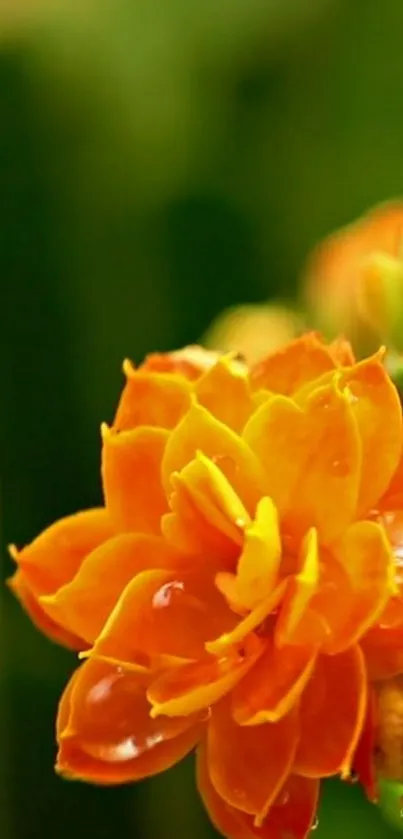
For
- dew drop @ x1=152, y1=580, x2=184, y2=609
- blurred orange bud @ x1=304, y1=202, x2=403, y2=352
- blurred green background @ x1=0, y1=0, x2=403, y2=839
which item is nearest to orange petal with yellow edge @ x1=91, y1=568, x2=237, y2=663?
dew drop @ x1=152, y1=580, x2=184, y2=609

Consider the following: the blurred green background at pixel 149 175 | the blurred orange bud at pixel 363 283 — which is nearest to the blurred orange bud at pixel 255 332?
the blurred orange bud at pixel 363 283

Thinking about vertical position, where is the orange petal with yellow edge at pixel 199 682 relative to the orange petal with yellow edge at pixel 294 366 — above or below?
below

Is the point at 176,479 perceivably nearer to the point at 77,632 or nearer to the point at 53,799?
the point at 77,632

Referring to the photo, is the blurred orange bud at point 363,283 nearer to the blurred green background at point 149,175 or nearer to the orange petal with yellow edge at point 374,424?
the orange petal with yellow edge at point 374,424

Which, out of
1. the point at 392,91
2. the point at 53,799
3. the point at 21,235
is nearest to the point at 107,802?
the point at 53,799

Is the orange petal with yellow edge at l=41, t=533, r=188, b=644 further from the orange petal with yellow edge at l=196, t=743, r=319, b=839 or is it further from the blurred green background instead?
the blurred green background

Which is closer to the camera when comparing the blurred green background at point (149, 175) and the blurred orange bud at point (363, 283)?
the blurred orange bud at point (363, 283)

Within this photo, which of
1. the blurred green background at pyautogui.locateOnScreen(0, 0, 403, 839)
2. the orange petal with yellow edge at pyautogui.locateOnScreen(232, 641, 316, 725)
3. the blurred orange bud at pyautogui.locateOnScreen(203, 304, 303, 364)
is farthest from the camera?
the blurred green background at pyautogui.locateOnScreen(0, 0, 403, 839)
